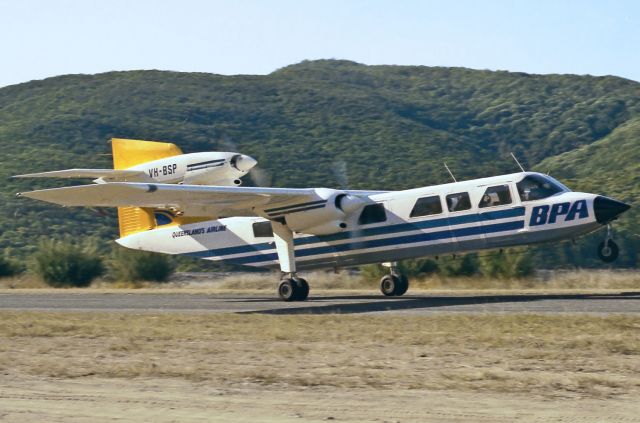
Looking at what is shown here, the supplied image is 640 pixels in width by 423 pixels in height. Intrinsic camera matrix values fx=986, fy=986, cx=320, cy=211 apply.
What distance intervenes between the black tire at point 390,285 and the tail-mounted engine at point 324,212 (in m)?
2.68

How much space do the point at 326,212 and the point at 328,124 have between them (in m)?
69.3

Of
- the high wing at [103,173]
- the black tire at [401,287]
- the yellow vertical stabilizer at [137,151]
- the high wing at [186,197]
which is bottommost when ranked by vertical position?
the black tire at [401,287]

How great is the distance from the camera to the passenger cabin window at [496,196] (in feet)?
83.5

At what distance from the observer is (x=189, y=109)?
98.7 meters

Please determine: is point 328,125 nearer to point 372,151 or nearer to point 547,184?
point 372,151

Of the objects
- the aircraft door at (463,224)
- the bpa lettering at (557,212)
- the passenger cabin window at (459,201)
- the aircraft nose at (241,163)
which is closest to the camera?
the bpa lettering at (557,212)

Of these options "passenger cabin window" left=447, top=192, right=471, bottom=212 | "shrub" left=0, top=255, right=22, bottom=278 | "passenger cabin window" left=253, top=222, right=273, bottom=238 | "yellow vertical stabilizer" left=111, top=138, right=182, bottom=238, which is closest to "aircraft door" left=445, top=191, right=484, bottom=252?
"passenger cabin window" left=447, top=192, right=471, bottom=212

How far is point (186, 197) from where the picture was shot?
25.7 m

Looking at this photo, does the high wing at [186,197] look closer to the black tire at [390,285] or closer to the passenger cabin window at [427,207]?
the passenger cabin window at [427,207]

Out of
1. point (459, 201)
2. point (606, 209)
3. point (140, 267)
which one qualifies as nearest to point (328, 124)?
point (140, 267)

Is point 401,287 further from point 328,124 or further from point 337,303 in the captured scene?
point 328,124

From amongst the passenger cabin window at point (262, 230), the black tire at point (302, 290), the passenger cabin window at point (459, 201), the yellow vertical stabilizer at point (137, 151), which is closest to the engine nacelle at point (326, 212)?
the black tire at point (302, 290)

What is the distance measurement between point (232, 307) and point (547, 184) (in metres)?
8.77

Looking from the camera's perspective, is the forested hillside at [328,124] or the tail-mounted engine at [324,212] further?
the forested hillside at [328,124]
